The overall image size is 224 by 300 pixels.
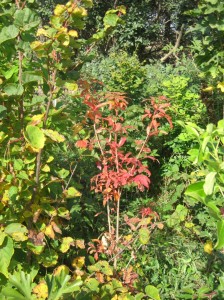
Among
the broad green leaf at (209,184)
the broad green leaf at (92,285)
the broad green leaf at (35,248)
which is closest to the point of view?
the broad green leaf at (209,184)

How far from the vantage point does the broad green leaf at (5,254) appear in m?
1.46

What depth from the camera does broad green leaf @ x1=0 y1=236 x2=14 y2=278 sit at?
4.78 feet

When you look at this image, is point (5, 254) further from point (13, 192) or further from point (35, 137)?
point (35, 137)

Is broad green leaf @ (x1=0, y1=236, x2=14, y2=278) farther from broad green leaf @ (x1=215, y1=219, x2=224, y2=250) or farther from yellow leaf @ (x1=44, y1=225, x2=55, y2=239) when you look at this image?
broad green leaf @ (x1=215, y1=219, x2=224, y2=250)

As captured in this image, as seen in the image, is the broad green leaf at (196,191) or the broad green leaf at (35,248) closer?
the broad green leaf at (196,191)

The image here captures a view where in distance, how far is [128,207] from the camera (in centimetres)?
369

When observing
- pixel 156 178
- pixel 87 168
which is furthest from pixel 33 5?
pixel 156 178

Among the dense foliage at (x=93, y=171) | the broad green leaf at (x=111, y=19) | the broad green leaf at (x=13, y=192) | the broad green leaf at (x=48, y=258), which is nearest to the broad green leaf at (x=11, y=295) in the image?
the dense foliage at (x=93, y=171)

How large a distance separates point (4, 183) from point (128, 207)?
2.16 metres

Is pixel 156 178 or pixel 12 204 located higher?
pixel 12 204

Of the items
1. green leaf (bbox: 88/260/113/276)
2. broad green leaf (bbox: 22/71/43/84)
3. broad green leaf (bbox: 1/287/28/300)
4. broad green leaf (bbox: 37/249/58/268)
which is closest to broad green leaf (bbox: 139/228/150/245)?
green leaf (bbox: 88/260/113/276)

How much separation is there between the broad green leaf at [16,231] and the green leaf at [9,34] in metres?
0.67

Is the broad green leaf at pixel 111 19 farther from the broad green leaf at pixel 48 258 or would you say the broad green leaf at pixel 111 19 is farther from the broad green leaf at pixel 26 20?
the broad green leaf at pixel 48 258

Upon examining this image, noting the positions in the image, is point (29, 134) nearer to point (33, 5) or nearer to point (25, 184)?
point (25, 184)
